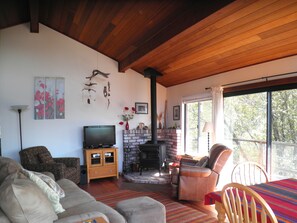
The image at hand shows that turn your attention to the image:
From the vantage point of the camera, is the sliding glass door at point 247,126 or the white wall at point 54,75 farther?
the white wall at point 54,75

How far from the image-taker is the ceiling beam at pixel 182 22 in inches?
95.6

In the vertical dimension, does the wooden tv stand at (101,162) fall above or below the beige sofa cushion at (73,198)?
below

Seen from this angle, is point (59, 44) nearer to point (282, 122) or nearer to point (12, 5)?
point (12, 5)

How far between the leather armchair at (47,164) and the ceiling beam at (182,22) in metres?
2.58

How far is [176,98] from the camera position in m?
5.87

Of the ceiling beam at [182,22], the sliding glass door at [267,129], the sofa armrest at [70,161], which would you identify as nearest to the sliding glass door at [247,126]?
the sliding glass door at [267,129]

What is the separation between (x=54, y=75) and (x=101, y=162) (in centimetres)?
229

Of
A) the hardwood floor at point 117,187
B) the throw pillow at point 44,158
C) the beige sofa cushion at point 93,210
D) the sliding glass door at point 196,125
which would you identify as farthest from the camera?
the sliding glass door at point 196,125

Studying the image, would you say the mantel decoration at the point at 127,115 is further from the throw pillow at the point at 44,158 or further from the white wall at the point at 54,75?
the throw pillow at the point at 44,158

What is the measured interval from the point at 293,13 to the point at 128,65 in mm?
3270

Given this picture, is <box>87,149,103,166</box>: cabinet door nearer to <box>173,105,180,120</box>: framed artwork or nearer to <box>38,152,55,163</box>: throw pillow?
<box>38,152,55,163</box>: throw pillow

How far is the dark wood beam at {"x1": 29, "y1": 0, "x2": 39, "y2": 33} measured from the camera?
3633 mm

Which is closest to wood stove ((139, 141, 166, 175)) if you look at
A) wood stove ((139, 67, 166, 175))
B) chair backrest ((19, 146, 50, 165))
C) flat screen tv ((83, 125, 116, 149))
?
wood stove ((139, 67, 166, 175))

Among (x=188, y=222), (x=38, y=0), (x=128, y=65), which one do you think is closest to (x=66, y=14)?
(x=38, y=0)
